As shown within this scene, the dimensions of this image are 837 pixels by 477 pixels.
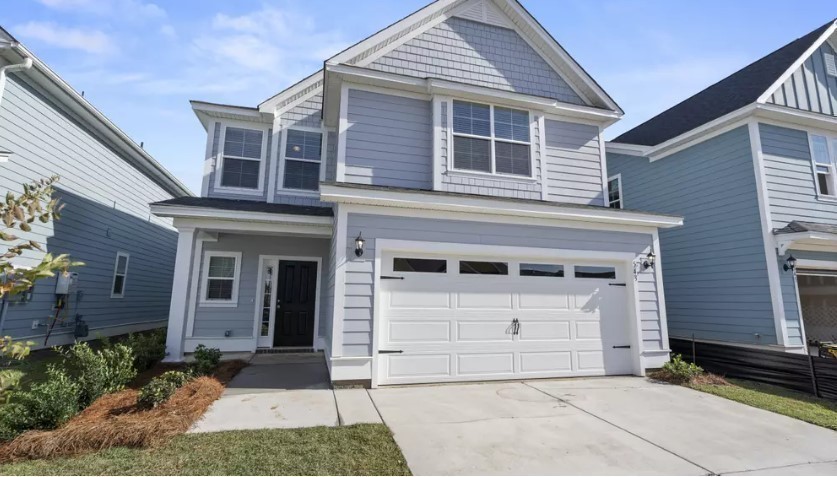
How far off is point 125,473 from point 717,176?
11984mm

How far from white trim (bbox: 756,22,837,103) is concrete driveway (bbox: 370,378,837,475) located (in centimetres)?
719

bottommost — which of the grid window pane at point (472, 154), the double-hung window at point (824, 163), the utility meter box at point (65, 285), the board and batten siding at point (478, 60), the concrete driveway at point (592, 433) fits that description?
the concrete driveway at point (592, 433)

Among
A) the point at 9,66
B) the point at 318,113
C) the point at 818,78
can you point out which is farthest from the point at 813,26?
the point at 9,66

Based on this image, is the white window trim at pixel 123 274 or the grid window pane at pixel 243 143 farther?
the white window trim at pixel 123 274

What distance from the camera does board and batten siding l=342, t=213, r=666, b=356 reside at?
19.9 ft

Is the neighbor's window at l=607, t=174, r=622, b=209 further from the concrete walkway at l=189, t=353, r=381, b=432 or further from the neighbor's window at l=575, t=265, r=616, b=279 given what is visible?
the concrete walkway at l=189, t=353, r=381, b=432

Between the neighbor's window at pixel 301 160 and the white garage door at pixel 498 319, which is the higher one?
the neighbor's window at pixel 301 160

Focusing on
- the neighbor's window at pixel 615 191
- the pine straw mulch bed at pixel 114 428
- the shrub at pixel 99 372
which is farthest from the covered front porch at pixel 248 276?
the neighbor's window at pixel 615 191

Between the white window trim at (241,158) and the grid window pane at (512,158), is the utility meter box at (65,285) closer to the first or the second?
the white window trim at (241,158)

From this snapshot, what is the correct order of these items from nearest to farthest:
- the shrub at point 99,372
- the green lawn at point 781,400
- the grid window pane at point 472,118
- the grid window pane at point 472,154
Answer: the shrub at point 99,372, the green lawn at point 781,400, the grid window pane at point 472,154, the grid window pane at point 472,118

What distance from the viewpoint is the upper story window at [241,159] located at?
984 cm

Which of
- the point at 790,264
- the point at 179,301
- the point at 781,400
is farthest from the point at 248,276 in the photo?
the point at 790,264

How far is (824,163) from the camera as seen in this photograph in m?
9.64

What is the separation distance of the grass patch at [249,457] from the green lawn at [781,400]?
531 cm
